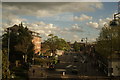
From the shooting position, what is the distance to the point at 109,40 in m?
14.8

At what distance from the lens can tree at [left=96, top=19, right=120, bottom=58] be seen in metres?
13.4

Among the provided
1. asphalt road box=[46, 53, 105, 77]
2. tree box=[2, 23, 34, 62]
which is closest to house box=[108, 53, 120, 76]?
asphalt road box=[46, 53, 105, 77]

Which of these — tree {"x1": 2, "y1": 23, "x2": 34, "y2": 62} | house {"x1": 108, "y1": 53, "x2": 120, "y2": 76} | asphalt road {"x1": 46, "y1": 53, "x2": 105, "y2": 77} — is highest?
tree {"x1": 2, "y1": 23, "x2": 34, "y2": 62}

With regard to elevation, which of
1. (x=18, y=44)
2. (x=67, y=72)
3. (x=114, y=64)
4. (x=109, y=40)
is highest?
(x=109, y=40)

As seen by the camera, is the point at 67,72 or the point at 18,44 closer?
the point at 67,72

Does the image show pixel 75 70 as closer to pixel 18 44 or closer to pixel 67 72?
pixel 67 72

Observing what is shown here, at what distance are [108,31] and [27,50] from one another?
11.0 metres

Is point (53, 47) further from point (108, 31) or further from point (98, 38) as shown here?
point (108, 31)

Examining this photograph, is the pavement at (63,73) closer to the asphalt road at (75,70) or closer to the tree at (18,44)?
the asphalt road at (75,70)

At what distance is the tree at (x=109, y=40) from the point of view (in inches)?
526

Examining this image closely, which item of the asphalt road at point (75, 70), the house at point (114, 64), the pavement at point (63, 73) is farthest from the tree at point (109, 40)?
the asphalt road at point (75, 70)

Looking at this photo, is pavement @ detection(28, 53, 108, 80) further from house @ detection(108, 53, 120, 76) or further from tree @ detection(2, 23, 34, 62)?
tree @ detection(2, 23, 34, 62)

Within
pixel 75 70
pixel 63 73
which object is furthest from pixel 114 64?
pixel 63 73

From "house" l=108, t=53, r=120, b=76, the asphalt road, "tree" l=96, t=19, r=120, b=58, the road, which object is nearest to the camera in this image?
"tree" l=96, t=19, r=120, b=58
